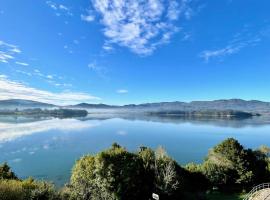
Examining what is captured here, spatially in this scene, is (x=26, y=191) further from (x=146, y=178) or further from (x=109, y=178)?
(x=146, y=178)

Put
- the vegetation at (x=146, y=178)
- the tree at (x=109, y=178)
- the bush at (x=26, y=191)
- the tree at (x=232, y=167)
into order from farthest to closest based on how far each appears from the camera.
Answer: the tree at (x=232, y=167) → the tree at (x=109, y=178) → the vegetation at (x=146, y=178) → the bush at (x=26, y=191)

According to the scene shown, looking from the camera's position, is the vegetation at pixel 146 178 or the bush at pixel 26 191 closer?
the bush at pixel 26 191

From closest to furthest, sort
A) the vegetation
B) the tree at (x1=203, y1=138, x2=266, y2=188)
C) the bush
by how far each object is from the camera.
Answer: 1. the bush
2. the vegetation
3. the tree at (x1=203, y1=138, x2=266, y2=188)

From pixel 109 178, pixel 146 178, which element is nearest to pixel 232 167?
pixel 146 178

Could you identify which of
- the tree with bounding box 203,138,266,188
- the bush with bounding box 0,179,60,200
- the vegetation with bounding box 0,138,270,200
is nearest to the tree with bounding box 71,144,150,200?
the vegetation with bounding box 0,138,270,200

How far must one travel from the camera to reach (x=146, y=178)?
126 feet

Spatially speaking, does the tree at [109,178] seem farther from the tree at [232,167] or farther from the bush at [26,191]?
the tree at [232,167]

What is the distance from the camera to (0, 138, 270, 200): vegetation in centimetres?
2844

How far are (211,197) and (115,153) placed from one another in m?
18.5

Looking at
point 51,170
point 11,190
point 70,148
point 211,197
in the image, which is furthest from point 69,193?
point 70,148

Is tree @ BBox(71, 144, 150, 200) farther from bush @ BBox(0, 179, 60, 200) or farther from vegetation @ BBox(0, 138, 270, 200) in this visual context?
bush @ BBox(0, 179, 60, 200)

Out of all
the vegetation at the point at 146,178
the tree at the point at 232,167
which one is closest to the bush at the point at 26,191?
the vegetation at the point at 146,178

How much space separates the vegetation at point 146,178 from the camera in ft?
93.3

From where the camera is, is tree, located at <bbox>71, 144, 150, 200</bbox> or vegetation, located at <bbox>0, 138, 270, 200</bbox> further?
tree, located at <bbox>71, 144, 150, 200</bbox>
